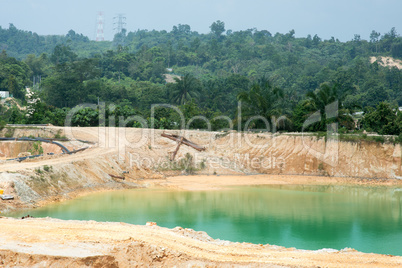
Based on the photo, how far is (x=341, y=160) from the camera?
112 feet

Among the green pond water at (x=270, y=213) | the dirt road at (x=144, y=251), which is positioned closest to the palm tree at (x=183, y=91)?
the green pond water at (x=270, y=213)

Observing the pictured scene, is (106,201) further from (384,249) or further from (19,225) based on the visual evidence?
(384,249)

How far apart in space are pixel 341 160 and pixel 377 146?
265 cm

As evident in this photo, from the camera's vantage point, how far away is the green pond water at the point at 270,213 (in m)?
17.8

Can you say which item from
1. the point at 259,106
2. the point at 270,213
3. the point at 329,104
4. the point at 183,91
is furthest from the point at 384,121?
the point at 183,91

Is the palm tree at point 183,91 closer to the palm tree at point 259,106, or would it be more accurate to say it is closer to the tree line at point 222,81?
the tree line at point 222,81

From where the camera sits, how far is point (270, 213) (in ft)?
72.9

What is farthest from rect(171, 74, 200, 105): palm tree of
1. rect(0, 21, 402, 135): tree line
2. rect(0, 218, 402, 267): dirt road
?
rect(0, 218, 402, 267): dirt road

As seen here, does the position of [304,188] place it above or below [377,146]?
below

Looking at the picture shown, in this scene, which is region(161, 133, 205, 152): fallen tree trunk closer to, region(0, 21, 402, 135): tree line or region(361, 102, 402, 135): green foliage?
region(0, 21, 402, 135): tree line

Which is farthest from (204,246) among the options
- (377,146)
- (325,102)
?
(325,102)

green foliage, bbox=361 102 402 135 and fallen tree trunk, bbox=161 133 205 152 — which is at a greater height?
green foliage, bbox=361 102 402 135

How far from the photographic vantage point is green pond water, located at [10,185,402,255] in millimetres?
17844

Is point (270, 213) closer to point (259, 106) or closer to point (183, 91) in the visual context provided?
point (259, 106)
